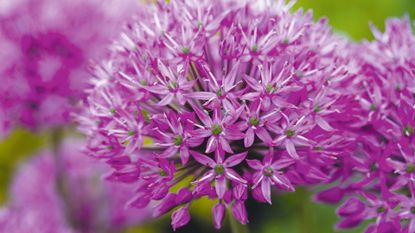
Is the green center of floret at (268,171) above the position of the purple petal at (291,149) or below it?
below

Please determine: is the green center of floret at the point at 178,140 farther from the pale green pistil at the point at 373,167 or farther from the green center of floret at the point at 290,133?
the pale green pistil at the point at 373,167

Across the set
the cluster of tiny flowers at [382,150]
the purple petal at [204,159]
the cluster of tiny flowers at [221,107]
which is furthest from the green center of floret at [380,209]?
the purple petal at [204,159]

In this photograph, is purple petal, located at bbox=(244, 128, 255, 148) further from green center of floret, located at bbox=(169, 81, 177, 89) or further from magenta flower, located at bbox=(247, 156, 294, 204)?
green center of floret, located at bbox=(169, 81, 177, 89)

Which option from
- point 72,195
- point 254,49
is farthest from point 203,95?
point 72,195

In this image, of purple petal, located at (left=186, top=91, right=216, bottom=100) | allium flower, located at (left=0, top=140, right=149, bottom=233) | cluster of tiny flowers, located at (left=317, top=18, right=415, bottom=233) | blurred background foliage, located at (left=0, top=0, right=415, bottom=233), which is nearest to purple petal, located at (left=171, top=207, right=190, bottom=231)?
purple petal, located at (left=186, top=91, right=216, bottom=100)

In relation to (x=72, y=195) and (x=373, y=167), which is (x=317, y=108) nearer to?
(x=373, y=167)
